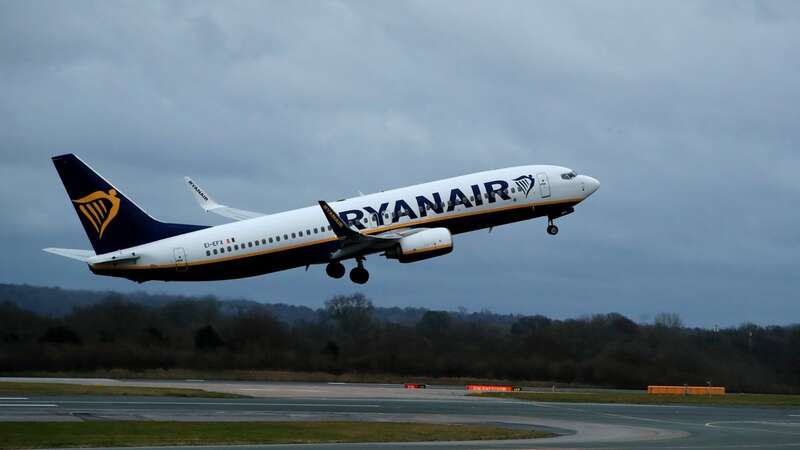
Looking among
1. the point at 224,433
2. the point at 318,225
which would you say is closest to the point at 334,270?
the point at 318,225

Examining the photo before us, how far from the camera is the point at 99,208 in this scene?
244ft

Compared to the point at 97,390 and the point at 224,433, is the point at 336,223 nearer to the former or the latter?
the point at 97,390

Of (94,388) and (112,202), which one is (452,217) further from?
(94,388)

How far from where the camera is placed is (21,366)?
3671 inches

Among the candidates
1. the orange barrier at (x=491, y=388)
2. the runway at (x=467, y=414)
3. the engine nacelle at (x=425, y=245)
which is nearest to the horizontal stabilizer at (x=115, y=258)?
the runway at (x=467, y=414)

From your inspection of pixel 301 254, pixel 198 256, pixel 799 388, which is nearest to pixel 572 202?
pixel 301 254

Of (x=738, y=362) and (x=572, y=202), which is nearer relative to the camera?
(x=572, y=202)

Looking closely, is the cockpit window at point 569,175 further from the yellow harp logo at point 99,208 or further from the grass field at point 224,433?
the yellow harp logo at point 99,208

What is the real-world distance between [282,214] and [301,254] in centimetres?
283

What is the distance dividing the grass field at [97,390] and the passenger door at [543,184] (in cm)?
2351

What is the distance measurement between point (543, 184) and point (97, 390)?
3167cm

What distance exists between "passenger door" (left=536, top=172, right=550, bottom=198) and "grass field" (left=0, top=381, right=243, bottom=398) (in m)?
23.5

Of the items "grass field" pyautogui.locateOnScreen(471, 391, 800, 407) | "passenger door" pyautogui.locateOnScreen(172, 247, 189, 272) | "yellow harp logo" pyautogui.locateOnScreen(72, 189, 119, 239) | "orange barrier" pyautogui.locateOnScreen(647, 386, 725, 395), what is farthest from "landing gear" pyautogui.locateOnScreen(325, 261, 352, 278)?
"orange barrier" pyautogui.locateOnScreen(647, 386, 725, 395)

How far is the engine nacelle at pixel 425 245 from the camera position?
7456 centimetres
